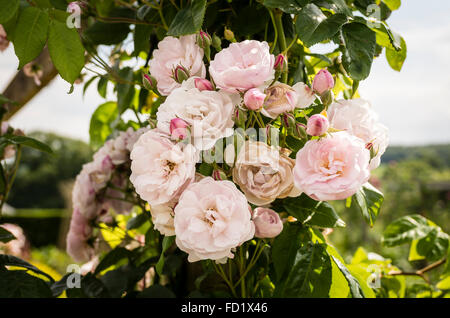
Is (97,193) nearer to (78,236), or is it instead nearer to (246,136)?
(78,236)

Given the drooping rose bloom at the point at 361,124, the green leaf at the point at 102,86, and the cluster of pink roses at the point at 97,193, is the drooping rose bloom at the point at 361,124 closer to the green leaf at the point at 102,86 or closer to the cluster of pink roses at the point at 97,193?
the cluster of pink roses at the point at 97,193

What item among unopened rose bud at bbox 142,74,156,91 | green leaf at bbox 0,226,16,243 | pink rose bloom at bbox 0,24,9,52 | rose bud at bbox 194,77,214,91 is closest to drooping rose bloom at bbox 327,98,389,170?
rose bud at bbox 194,77,214,91

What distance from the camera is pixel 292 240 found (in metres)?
0.75

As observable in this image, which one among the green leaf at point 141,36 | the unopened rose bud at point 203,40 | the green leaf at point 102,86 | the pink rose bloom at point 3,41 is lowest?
the unopened rose bud at point 203,40

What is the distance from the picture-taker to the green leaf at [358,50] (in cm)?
64

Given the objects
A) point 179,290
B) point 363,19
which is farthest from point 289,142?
point 179,290

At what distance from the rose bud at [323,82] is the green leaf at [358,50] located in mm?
41

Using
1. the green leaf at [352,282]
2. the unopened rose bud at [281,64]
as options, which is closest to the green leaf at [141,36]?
the unopened rose bud at [281,64]

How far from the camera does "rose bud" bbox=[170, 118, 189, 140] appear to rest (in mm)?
576

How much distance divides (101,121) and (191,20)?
Answer: 0.70 m

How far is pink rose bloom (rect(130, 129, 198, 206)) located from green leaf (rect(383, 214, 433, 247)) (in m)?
0.86
